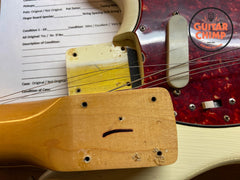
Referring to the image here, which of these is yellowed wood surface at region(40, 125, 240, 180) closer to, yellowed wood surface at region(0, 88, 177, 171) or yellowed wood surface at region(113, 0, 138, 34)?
yellowed wood surface at region(0, 88, 177, 171)

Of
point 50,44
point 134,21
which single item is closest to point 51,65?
point 50,44

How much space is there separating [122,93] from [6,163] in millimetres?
276

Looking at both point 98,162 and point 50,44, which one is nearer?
point 98,162

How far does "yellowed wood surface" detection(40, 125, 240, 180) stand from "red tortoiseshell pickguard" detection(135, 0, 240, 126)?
0.07 feet

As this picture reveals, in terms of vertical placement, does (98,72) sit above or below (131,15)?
below

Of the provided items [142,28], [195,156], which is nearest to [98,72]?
[142,28]

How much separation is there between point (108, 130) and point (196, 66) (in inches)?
9.0

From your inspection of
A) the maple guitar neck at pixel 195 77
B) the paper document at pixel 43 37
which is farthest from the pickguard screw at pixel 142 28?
the paper document at pixel 43 37

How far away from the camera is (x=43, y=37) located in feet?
2.07

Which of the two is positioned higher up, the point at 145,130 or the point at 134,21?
the point at 134,21

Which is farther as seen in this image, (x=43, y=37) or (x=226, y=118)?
(x=43, y=37)

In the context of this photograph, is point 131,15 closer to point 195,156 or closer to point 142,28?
point 142,28

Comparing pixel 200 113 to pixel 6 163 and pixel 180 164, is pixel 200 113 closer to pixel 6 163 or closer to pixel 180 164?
pixel 180 164

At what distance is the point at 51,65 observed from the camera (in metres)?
0.61
